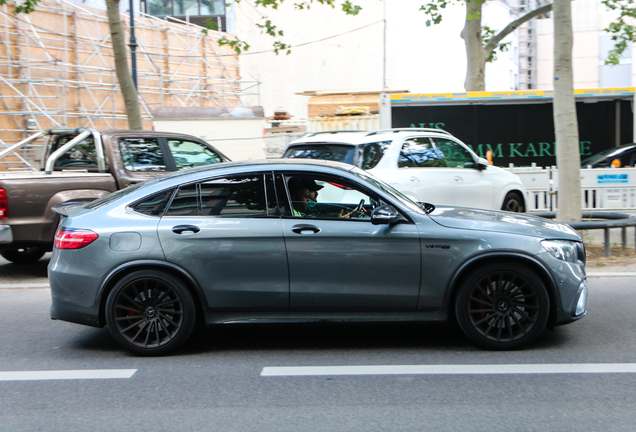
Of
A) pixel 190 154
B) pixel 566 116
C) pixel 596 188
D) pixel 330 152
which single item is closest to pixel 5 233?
pixel 190 154

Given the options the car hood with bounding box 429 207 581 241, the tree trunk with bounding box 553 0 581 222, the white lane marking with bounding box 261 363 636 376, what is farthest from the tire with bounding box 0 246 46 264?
the tree trunk with bounding box 553 0 581 222

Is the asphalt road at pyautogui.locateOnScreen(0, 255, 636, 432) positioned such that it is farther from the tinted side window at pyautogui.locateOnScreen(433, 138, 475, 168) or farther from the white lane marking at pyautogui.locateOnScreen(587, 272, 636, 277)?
the tinted side window at pyautogui.locateOnScreen(433, 138, 475, 168)

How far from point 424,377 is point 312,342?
119 cm

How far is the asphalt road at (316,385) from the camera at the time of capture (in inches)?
149

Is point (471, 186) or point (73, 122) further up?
point (73, 122)

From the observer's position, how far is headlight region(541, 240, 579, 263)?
16.1 feet

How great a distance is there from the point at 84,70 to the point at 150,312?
74.3ft

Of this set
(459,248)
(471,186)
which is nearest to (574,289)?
(459,248)

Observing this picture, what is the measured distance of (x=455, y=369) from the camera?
460 centimetres

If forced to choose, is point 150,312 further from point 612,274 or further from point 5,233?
point 612,274

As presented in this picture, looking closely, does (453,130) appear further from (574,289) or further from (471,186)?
(574,289)

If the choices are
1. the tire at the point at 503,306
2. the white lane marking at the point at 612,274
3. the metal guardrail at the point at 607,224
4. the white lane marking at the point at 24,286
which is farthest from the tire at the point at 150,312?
the metal guardrail at the point at 607,224

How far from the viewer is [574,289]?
491 centimetres

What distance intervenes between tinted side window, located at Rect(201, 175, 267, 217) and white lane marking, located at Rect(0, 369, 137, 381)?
132 centimetres
